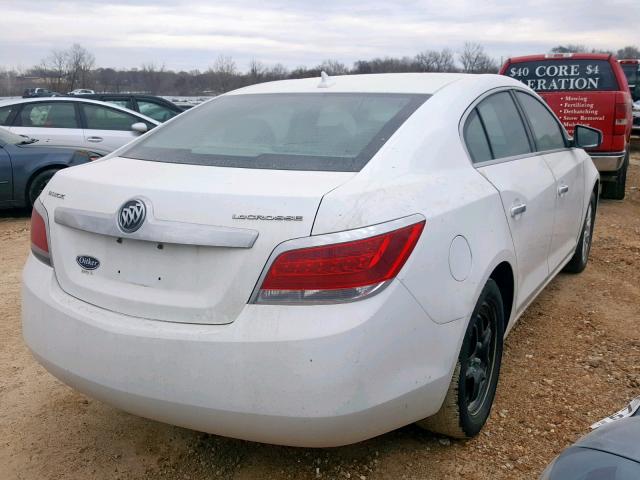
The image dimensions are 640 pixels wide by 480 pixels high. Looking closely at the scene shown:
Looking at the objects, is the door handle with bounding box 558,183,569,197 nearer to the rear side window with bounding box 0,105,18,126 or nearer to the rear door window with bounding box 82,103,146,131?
the rear door window with bounding box 82,103,146,131

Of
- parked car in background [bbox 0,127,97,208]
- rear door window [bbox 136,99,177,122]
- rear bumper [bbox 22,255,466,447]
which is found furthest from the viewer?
rear door window [bbox 136,99,177,122]

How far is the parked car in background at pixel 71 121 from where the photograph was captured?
9.13m

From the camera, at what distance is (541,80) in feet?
28.6

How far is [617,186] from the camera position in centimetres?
893

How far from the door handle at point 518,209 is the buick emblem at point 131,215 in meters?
1.65

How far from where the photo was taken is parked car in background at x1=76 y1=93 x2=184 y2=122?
12.1 m

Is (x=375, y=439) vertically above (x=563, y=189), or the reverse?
(x=563, y=189)

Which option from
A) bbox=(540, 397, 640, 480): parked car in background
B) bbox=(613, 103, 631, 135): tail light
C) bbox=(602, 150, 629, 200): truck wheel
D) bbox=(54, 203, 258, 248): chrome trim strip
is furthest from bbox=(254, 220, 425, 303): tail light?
bbox=(602, 150, 629, 200): truck wheel

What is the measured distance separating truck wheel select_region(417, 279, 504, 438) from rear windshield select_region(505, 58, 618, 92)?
6.60 metres

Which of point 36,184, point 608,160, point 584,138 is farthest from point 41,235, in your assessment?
point 608,160

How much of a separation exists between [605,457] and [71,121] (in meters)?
9.37

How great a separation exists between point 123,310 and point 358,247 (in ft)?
2.80

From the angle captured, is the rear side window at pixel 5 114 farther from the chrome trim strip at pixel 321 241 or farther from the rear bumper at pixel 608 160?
the chrome trim strip at pixel 321 241

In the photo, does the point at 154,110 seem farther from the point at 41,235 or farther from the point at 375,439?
the point at 375,439
